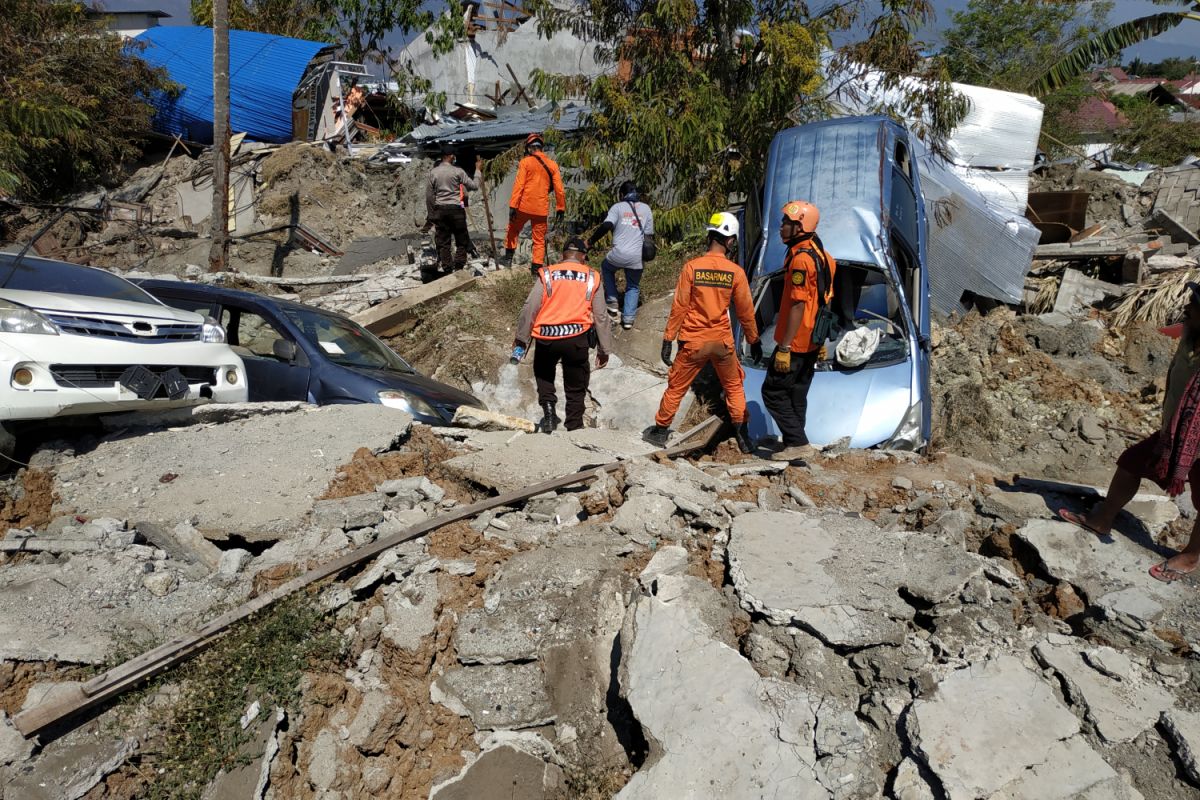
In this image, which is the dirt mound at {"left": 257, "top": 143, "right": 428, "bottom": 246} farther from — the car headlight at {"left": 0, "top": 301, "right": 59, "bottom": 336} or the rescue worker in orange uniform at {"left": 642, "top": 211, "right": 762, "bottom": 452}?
the rescue worker in orange uniform at {"left": 642, "top": 211, "right": 762, "bottom": 452}

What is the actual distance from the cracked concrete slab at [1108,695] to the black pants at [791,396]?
312 cm

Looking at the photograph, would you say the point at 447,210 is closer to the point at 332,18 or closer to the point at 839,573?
the point at 839,573

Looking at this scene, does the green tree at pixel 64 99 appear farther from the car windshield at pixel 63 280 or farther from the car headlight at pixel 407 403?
the car headlight at pixel 407 403

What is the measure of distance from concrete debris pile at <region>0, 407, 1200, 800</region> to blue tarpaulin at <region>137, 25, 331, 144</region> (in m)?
18.3

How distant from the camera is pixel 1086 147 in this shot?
24.8m

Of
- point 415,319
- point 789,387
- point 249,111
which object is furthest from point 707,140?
point 249,111

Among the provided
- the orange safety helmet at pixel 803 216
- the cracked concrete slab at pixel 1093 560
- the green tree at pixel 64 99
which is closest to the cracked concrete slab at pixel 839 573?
the cracked concrete slab at pixel 1093 560

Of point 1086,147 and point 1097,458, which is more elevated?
point 1086,147

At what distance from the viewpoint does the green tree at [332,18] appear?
2459 cm

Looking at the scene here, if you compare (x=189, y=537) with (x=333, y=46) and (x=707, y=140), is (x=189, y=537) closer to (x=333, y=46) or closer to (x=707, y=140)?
(x=707, y=140)

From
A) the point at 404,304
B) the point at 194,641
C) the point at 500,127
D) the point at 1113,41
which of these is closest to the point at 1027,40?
the point at 1113,41

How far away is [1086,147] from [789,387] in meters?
23.5

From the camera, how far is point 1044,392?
30.0 feet

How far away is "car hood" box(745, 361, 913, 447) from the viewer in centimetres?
686
